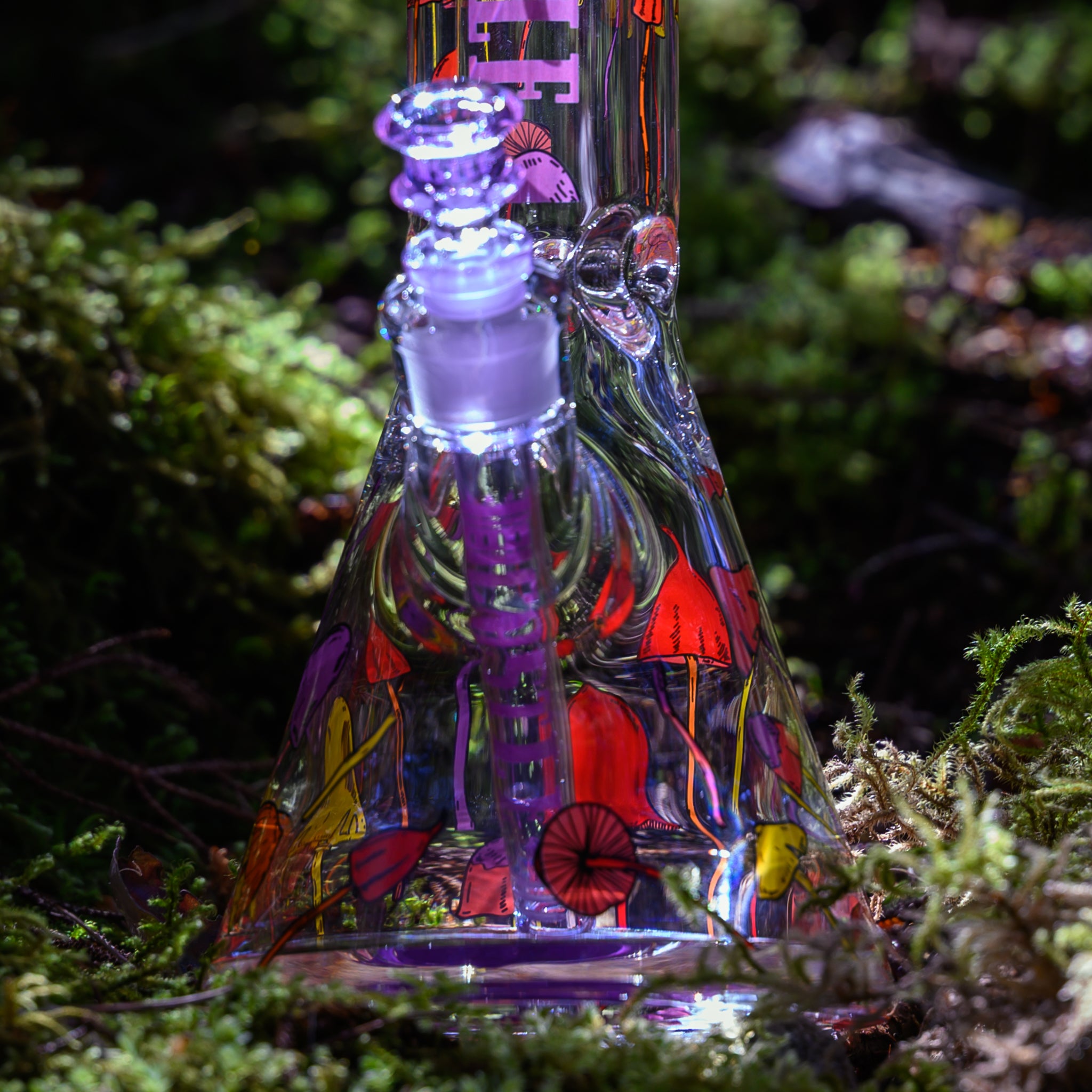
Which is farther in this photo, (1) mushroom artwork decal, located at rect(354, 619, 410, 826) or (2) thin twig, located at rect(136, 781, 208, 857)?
(2) thin twig, located at rect(136, 781, 208, 857)

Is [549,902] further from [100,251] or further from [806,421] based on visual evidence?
[806,421]

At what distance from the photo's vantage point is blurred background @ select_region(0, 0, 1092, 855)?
93 cm

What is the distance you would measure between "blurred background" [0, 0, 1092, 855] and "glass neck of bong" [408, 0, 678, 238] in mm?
451

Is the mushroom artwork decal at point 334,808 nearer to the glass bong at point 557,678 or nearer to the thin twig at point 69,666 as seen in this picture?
the glass bong at point 557,678

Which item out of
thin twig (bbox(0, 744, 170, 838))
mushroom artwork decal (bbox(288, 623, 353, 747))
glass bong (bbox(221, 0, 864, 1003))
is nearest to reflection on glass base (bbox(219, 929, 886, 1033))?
glass bong (bbox(221, 0, 864, 1003))

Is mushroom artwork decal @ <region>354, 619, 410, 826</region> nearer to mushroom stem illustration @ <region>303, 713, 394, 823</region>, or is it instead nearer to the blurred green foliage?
mushroom stem illustration @ <region>303, 713, 394, 823</region>

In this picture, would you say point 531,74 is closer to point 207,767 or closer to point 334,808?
point 334,808

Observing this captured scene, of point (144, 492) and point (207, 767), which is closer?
point (207, 767)

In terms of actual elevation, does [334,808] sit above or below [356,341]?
above

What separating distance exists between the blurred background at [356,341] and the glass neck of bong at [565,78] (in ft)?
1.48

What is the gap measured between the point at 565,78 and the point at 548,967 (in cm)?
41

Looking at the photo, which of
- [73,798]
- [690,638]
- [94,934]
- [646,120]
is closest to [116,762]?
[73,798]

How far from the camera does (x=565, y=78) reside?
0.53 metres

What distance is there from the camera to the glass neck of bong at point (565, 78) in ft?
1.72
